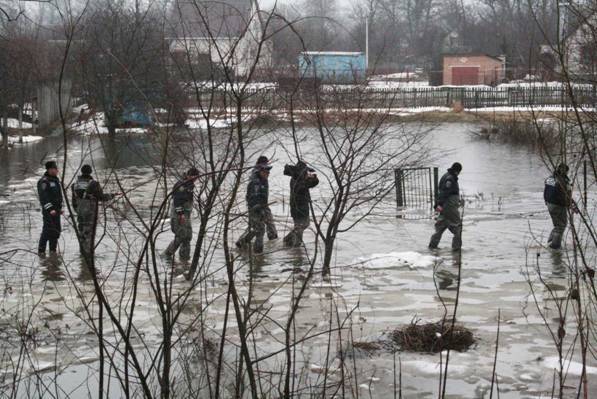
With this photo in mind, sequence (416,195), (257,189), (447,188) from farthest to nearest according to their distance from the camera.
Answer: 1. (416,195)
2. (447,188)
3. (257,189)

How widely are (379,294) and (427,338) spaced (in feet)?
8.43

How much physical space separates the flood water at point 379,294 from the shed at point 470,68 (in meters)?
47.0

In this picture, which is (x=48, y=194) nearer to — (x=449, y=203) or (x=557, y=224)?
(x=449, y=203)

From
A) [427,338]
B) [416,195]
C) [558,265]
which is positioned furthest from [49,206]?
[416,195]

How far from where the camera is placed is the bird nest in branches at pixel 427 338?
8523 millimetres

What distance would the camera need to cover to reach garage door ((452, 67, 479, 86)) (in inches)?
2665

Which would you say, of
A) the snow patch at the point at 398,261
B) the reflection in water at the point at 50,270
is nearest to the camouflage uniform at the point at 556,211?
the snow patch at the point at 398,261

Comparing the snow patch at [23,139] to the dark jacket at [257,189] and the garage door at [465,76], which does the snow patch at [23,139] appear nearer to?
the dark jacket at [257,189]

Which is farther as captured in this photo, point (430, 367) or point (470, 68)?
point (470, 68)

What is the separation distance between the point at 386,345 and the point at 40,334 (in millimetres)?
3537

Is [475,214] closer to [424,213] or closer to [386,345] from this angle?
[424,213]

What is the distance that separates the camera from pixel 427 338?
28.2ft

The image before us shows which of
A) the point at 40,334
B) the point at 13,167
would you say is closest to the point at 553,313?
the point at 40,334

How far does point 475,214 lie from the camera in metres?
19.5
